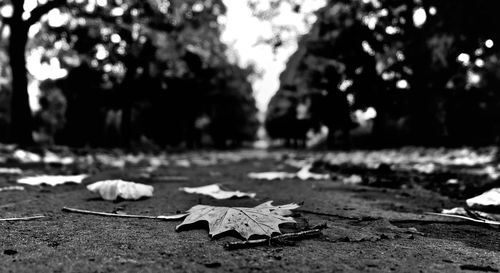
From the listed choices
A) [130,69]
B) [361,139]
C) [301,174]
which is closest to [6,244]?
[301,174]

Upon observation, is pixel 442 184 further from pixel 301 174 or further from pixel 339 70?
pixel 339 70

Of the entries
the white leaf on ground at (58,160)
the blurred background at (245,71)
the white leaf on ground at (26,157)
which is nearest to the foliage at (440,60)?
the blurred background at (245,71)

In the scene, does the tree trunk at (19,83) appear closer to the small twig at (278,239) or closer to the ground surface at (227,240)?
the ground surface at (227,240)

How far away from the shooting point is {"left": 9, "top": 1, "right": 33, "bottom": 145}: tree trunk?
7.88 metres

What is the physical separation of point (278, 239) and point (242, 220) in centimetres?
15

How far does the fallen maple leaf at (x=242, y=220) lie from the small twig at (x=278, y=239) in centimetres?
3

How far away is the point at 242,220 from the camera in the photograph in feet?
4.70

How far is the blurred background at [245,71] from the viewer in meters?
2.71

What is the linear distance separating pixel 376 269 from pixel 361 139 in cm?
2120

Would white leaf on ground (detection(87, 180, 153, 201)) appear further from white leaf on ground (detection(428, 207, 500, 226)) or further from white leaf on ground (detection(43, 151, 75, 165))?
white leaf on ground (detection(43, 151, 75, 165))

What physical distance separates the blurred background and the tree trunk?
0.02 metres

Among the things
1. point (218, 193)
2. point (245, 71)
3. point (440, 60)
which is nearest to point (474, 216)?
point (440, 60)

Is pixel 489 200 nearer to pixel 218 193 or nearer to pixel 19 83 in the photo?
pixel 218 193

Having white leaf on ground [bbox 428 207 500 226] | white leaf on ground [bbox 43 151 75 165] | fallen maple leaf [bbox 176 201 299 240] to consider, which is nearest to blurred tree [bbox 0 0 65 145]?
white leaf on ground [bbox 43 151 75 165]
